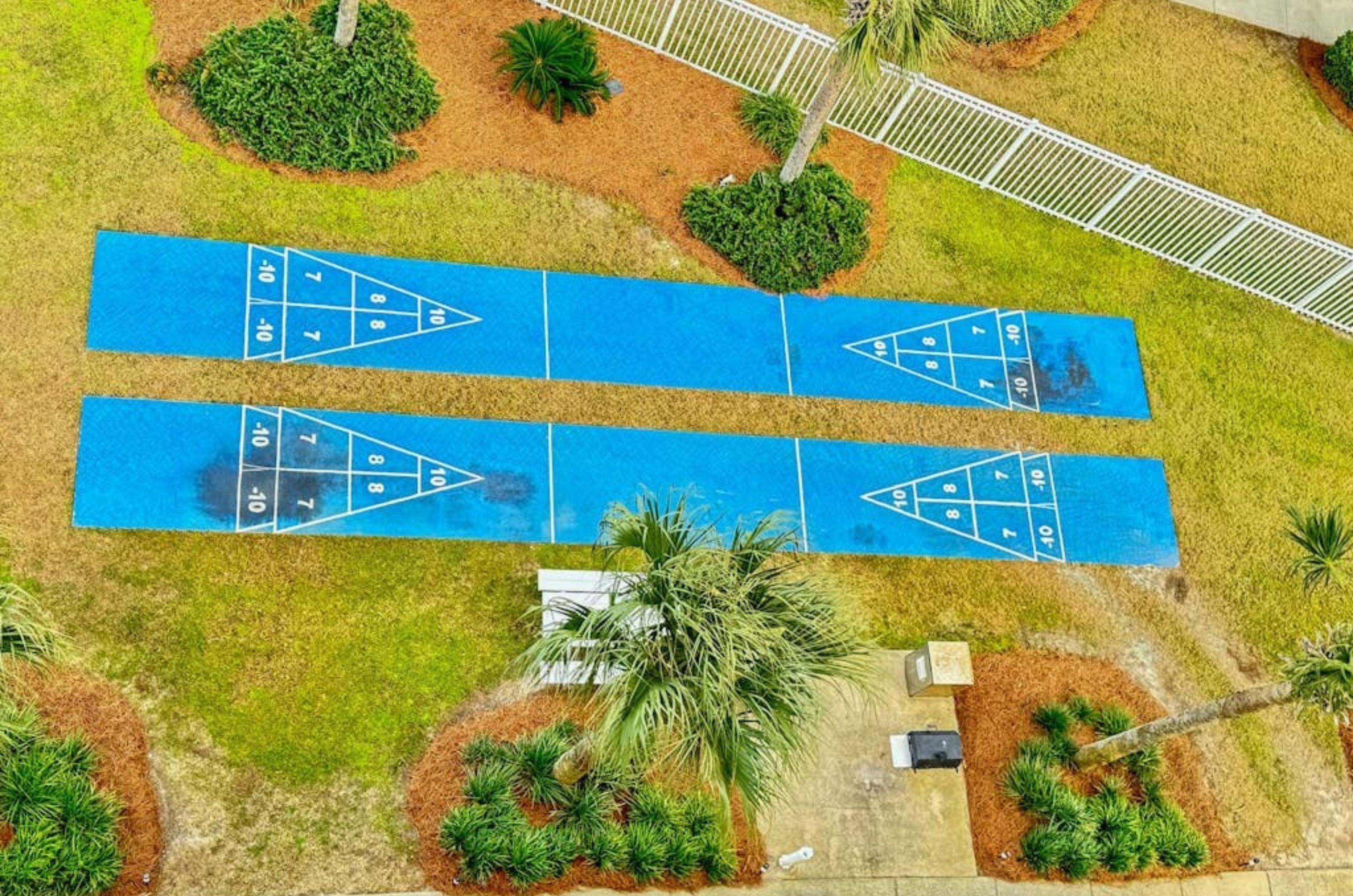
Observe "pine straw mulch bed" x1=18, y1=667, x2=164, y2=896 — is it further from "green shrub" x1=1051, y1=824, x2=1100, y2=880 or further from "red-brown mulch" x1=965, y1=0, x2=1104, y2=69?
"red-brown mulch" x1=965, y1=0, x2=1104, y2=69

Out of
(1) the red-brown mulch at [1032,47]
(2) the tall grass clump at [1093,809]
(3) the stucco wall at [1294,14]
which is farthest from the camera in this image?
(3) the stucco wall at [1294,14]

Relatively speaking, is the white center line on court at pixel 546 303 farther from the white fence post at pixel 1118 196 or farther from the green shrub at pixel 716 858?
the white fence post at pixel 1118 196

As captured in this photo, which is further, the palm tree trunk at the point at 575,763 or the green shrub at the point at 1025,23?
the green shrub at the point at 1025,23

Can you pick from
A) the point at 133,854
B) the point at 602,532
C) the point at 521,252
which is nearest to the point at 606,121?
the point at 521,252

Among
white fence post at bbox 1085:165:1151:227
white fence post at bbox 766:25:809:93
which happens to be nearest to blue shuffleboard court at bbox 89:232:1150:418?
white fence post at bbox 1085:165:1151:227

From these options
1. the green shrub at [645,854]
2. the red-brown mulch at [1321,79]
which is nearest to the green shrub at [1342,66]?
the red-brown mulch at [1321,79]

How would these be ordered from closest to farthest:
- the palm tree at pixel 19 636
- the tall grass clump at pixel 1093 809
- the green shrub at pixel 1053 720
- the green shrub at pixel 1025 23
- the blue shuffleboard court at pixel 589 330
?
the palm tree at pixel 19 636
the tall grass clump at pixel 1093 809
the green shrub at pixel 1053 720
the blue shuffleboard court at pixel 589 330
the green shrub at pixel 1025 23
